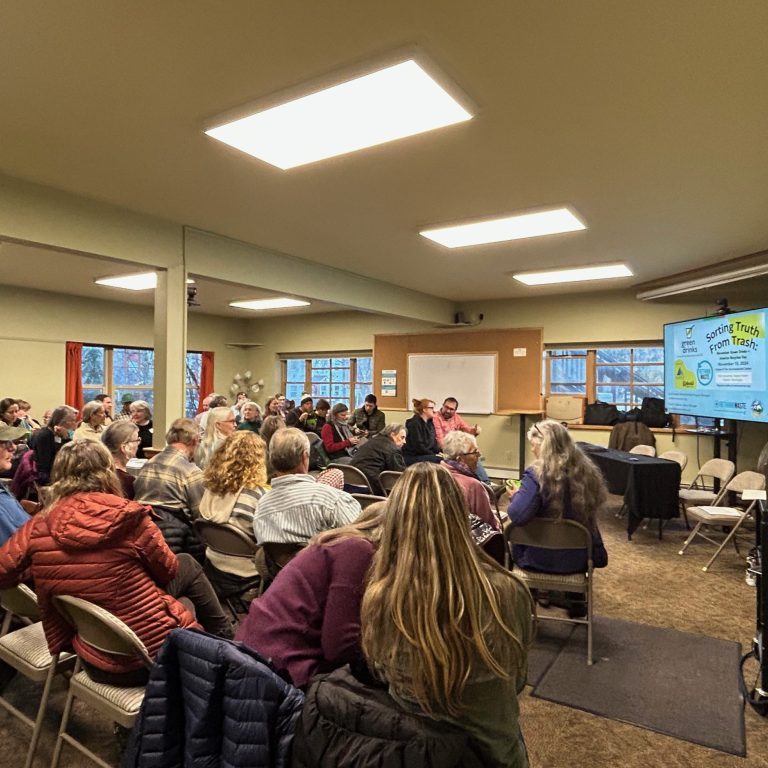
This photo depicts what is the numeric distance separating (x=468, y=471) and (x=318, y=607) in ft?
6.72

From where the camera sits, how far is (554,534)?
9.84ft

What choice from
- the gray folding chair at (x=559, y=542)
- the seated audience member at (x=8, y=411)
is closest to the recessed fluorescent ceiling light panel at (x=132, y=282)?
the seated audience member at (x=8, y=411)

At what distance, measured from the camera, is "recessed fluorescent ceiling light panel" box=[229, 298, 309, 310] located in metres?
8.80

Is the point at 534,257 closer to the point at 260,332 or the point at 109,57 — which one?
the point at 109,57

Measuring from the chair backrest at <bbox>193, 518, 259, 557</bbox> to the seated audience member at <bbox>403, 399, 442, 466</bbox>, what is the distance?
341cm

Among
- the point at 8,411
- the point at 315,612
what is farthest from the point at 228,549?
the point at 8,411

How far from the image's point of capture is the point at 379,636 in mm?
1173

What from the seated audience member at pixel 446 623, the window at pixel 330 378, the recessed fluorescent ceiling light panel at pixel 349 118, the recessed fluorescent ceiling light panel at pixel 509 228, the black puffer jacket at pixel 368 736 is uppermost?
the recessed fluorescent ceiling light panel at pixel 349 118

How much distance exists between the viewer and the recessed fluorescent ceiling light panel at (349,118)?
2.43 m

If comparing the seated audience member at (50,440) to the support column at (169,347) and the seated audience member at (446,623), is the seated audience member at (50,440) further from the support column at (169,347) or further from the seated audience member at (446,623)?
the seated audience member at (446,623)

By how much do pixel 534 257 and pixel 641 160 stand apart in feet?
8.19

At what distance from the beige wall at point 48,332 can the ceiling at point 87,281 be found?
0.66 ft

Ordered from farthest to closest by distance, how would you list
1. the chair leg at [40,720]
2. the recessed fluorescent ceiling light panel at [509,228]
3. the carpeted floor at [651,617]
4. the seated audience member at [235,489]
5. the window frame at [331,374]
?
1. the window frame at [331,374]
2. the recessed fluorescent ceiling light panel at [509,228]
3. the seated audience member at [235,489]
4. the carpeted floor at [651,617]
5. the chair leg at [40,720]

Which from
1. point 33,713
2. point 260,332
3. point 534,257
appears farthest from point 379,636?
point 260,332
